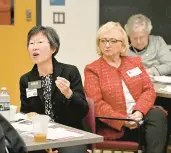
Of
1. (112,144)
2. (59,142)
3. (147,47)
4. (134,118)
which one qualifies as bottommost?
(112,144)

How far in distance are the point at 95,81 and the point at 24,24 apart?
8.40ft

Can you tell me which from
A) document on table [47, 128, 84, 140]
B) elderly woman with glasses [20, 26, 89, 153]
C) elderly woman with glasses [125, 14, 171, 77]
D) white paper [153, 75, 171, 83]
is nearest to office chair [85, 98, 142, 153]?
elderly woman with glasses [20, 26, 89, 153]

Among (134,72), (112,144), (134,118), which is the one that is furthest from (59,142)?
(134,72)

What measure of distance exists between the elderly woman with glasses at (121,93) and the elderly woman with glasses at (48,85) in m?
0.38

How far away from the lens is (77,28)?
6.25 metres

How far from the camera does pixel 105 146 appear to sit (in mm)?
3746

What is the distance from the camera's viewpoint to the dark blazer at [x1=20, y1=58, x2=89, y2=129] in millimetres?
3418

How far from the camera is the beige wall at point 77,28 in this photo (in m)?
6.19

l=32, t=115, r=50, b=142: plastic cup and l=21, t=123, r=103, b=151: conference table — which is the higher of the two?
l=32, t=115, r=50, b=142: plastic cup

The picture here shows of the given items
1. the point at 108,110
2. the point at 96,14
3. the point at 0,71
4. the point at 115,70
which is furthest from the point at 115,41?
the point at 0,71

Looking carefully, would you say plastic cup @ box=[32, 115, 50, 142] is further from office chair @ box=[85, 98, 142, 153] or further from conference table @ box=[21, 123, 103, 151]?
office chair @ box=[85, 98, 142, 153]

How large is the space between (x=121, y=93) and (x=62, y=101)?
647 mm

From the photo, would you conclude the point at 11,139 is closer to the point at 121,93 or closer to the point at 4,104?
the point at 4,104

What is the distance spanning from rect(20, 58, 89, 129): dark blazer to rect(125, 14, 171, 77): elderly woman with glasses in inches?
59.3
